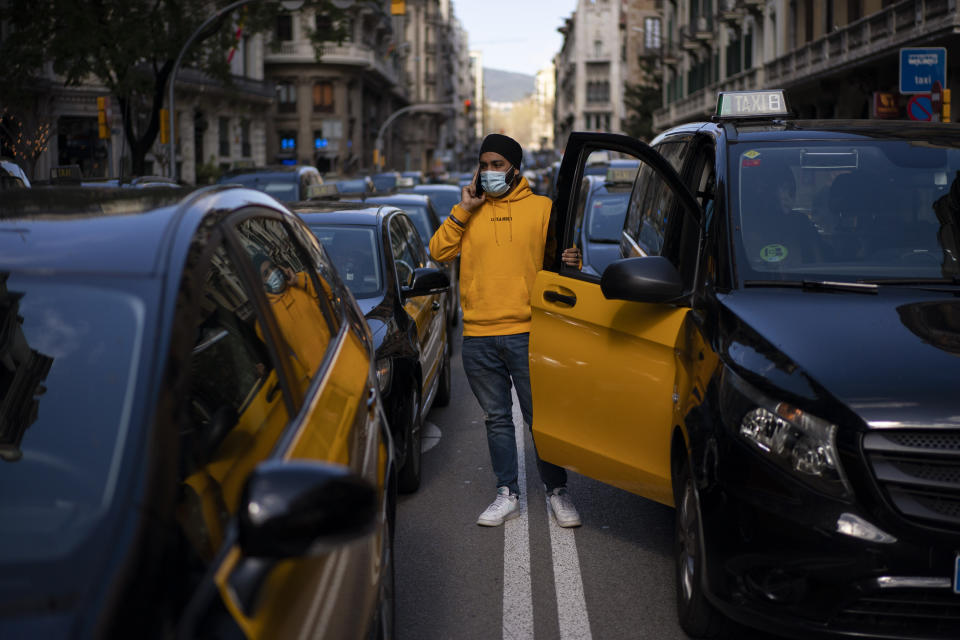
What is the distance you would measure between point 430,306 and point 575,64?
128 metres

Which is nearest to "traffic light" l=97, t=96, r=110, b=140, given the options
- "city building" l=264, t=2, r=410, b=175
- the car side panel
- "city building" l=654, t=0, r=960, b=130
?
"city building" l=654, t=0, r=960, b=130

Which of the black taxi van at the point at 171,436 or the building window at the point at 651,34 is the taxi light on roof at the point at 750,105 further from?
the building window at the point at 651,34

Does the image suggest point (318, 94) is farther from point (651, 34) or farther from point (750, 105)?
point (750, 105)

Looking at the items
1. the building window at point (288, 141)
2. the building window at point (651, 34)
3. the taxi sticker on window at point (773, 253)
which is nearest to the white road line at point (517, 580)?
the taxi sticker on window at point (773, 253)

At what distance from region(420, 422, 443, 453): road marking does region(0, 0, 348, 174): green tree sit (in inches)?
727

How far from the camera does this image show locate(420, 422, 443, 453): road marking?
8.46 metres

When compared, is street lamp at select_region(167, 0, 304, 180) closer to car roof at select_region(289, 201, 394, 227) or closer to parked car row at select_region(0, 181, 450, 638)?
car roof at select_region(289, 201, 394, 227)

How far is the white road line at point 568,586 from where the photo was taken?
4797mm

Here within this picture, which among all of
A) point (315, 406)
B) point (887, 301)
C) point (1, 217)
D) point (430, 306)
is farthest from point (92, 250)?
point (430, 306)

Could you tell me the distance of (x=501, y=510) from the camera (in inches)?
250

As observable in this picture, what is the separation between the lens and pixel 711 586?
4.04 m

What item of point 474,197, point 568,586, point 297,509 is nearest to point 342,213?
point 474,197

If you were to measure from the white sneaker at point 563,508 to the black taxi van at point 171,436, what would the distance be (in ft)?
9.00

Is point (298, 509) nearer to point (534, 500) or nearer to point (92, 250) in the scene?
point (92, 250)
